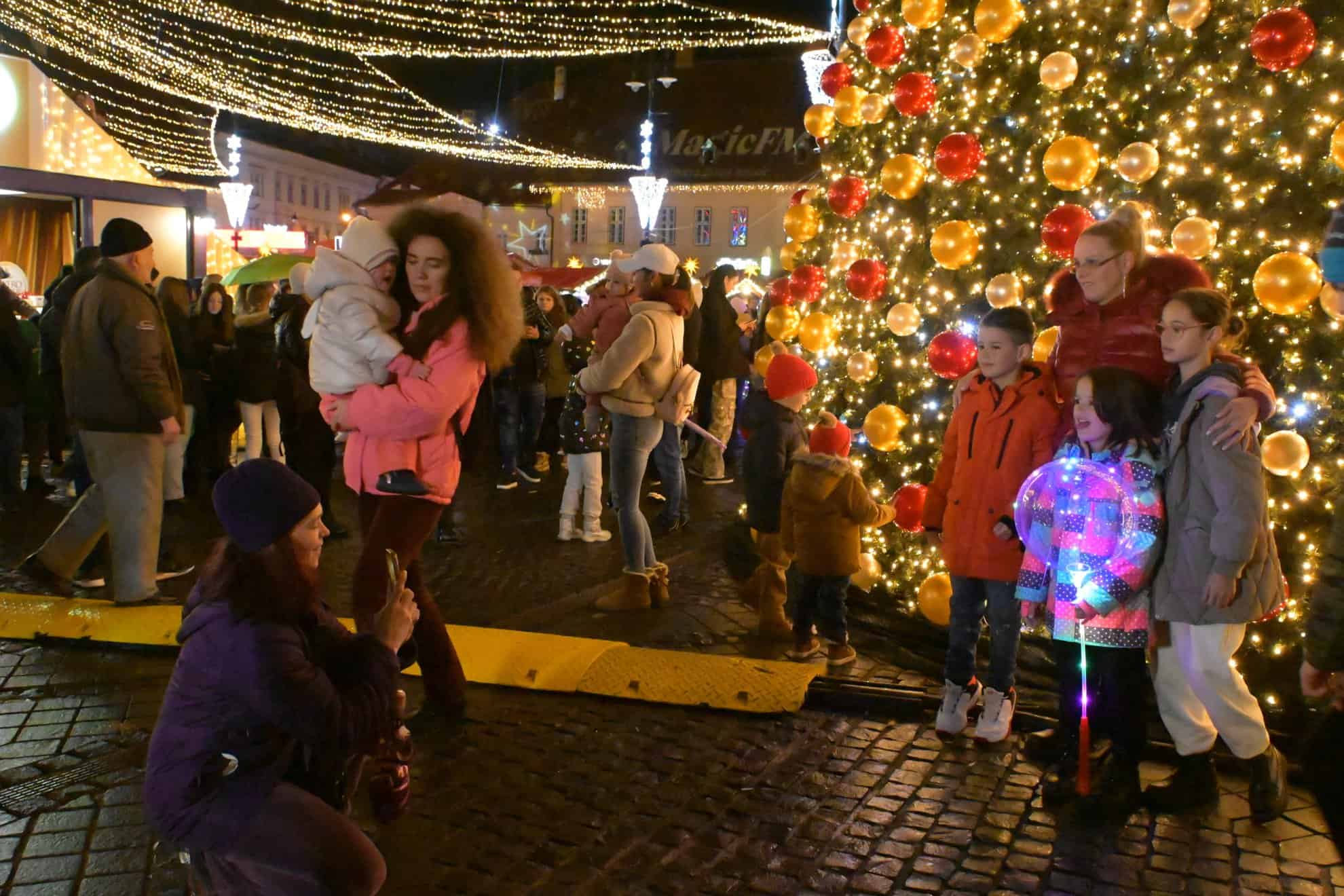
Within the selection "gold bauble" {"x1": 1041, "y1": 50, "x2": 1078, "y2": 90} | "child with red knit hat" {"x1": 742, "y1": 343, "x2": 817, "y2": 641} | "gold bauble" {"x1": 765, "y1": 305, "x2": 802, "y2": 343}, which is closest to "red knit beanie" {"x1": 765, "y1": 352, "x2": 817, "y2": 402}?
"child with red knit hat" {"x1": 742, "y1": 343, "x2": 817, "y2": 641}

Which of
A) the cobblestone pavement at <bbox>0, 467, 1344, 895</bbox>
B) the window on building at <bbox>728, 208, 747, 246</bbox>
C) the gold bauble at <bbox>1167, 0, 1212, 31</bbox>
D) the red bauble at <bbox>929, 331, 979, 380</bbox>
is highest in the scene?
the window on building at <bbox>728, 208, 747, 246</bbox>

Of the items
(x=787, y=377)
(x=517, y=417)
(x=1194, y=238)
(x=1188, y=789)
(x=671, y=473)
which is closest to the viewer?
(x=1188, y=789)

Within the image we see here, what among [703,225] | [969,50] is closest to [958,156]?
[969,50]

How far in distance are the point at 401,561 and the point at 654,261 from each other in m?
2.63

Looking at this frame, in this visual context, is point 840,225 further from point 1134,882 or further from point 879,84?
point 1134,882

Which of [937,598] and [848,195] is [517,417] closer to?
[848,195]

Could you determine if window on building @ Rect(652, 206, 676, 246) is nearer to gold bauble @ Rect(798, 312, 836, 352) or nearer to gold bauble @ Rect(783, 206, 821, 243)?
gold bauble @ Rect(783, 206, 821, 243)

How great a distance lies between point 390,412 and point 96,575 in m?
3.77

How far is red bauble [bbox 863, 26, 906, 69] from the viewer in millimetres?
6418

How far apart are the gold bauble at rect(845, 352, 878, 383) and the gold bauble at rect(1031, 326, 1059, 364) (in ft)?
3.98

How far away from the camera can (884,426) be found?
20.4 ft

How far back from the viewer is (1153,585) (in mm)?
3961

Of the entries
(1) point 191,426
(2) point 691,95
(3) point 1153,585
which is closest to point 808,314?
(3) point 1153,585

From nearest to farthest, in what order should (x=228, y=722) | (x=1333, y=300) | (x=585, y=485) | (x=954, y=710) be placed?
1. (x=228, y=722)
2. (x=1333, y=300)
3. (x=954, y=710)
4. (x=585, y=485)
